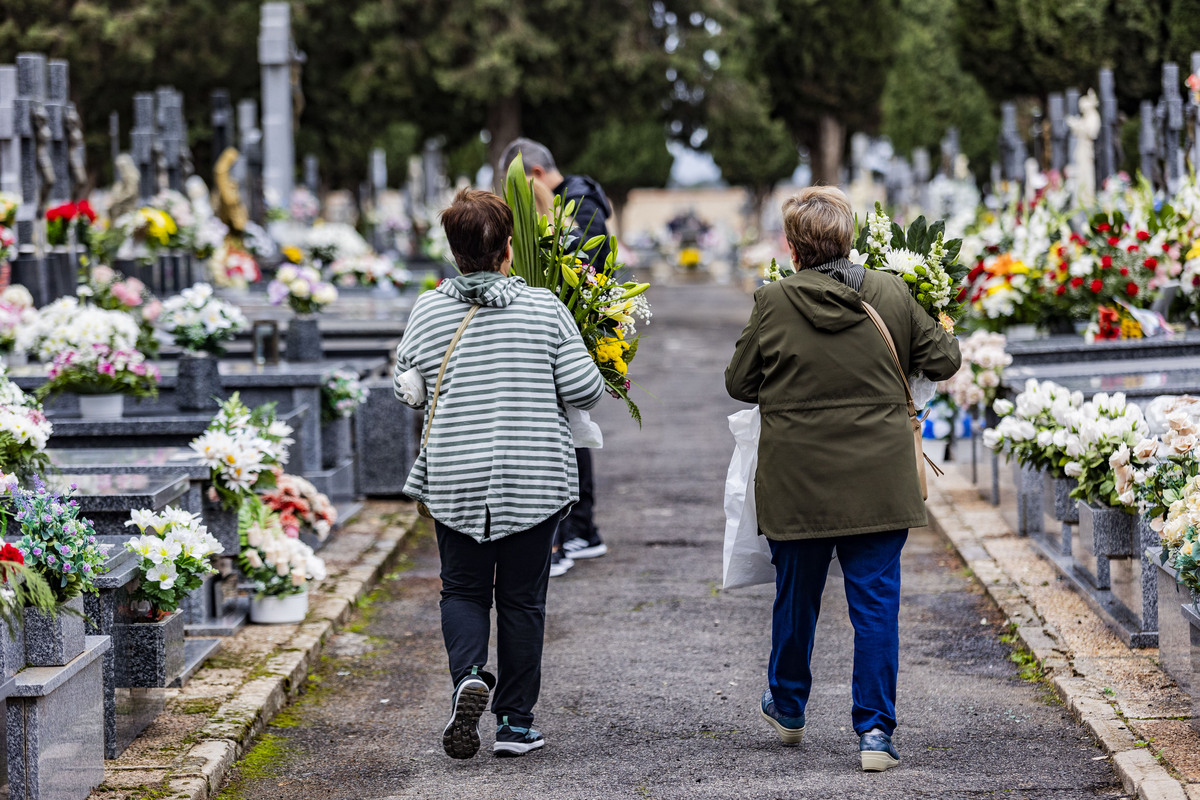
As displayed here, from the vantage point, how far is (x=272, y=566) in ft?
19.6

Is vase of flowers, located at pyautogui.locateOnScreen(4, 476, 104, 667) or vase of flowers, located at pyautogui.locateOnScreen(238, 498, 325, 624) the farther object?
vase of flowers, located at pyautogui.locateOnScreen(238, 498, 325, 624)

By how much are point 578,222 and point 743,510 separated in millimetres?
2735

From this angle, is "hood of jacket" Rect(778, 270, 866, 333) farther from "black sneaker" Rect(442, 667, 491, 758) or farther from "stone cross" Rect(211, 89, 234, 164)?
"stone cross" Rect(211, 89, 234, 164)

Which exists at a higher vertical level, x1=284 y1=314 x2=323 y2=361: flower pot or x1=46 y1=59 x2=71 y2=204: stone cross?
x1=46 y1=59 x2=71 y2=204: stone cross

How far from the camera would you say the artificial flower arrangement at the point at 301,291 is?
9.08 meters

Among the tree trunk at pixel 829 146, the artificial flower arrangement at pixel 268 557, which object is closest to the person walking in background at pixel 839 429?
the artificial flower arrangement at pixel 268 557

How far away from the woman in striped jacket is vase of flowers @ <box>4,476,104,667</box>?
3.22 ft

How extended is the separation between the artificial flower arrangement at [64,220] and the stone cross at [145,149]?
6153 millimetres

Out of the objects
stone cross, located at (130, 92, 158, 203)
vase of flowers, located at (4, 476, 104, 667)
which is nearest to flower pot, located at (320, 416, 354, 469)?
vase of flowers, located at (4, 476, 104, 667)

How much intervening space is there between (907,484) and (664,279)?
4212cm

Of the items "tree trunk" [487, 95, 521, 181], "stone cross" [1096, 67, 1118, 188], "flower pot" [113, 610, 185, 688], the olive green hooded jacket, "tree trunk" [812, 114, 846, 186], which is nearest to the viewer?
the olive green hooded jacket

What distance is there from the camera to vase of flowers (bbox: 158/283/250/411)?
7223 millimetres

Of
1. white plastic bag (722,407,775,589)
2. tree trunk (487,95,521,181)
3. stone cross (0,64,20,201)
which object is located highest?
tree trunk (487,95,521,181)

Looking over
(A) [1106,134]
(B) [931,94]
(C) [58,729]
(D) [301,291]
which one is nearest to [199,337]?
(D) [301,291]
